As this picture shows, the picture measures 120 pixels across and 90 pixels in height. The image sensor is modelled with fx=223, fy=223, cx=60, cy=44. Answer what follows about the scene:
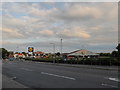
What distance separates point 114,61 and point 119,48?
34.5m

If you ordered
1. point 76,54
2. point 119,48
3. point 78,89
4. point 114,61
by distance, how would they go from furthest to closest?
point 76,54
point 119,48
point 114,61
point 78,89

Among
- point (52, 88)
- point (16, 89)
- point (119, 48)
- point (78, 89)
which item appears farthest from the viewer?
point (119, 48)

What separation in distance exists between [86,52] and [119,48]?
35493 mm

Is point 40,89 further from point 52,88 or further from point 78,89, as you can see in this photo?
point 78,89

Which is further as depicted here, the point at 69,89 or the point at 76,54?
the point at 76,54

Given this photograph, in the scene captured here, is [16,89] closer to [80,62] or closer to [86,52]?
[80,62]

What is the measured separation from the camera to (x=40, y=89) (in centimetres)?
1177

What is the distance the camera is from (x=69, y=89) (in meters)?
11.2

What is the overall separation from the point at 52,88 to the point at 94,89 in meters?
2.33

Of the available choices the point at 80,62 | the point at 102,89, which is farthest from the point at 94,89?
the point at 80,62

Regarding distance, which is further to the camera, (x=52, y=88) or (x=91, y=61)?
(x=91, y=61)

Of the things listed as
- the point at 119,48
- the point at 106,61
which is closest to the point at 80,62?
the point at 106,61

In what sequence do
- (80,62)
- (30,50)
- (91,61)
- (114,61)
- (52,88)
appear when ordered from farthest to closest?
1. (30,50)
2. (80,62)
3. (91,61)
4. (114,61)
5. (52,88)

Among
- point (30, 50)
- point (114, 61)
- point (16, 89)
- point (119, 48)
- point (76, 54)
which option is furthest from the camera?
point (76, 54)
